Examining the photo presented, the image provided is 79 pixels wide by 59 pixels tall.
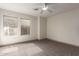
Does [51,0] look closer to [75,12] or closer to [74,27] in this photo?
[75,12]

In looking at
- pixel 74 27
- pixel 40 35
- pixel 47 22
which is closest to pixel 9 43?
pixel 40 35

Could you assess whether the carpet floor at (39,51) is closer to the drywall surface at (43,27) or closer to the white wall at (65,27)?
the white wall at (65,27)

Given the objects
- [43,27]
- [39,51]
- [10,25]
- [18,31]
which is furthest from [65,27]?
[10,25]

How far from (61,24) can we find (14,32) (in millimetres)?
3629

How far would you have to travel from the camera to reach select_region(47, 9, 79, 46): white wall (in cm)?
392

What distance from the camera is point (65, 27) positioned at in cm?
452

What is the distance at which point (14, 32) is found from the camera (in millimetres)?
4613

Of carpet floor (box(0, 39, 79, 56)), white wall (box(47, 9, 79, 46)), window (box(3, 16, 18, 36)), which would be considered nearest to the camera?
carpet floor (box(0, 39, 79, 56))

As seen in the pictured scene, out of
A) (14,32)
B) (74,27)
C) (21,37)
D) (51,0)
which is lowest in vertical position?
(21,37)

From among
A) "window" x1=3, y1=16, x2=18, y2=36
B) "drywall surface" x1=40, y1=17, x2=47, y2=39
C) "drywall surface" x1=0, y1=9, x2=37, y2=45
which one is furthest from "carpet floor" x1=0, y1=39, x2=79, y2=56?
"drywall surface" x1=40, y1=17, x2=47, y2=39

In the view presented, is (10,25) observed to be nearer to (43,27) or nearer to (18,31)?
(18,31)

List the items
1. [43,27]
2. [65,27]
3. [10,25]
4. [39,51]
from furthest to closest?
[43,27] < [65,27] < [10,25] < [39,51]

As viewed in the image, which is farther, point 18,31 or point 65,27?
point 18,31

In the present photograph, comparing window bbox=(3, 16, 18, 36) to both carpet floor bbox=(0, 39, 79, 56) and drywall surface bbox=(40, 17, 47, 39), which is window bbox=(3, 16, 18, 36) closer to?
carpet floor bbox=(0, 39, 79, 56)
